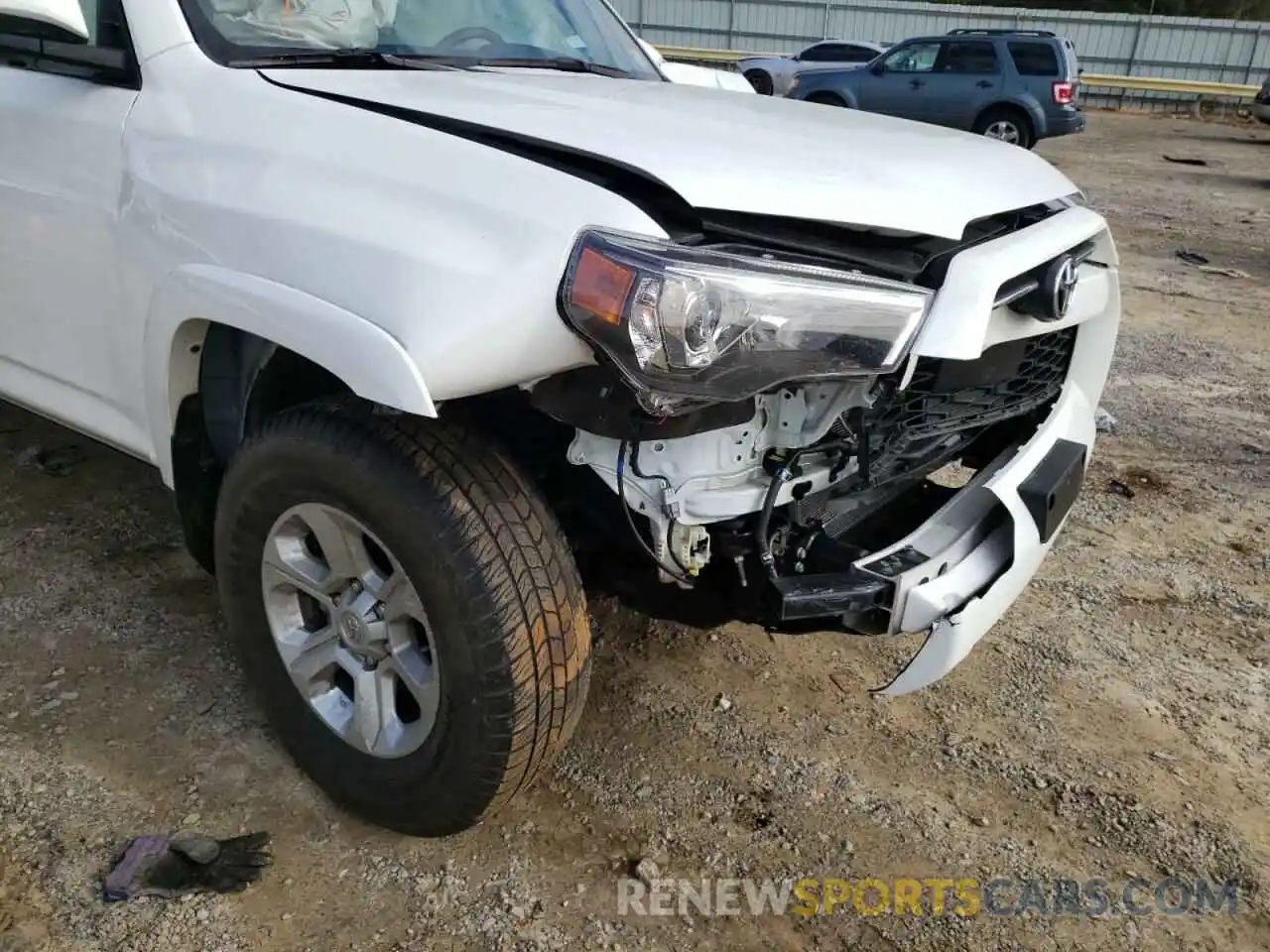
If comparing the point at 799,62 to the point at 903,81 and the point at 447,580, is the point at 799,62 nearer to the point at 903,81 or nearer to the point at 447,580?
the point at 903,81

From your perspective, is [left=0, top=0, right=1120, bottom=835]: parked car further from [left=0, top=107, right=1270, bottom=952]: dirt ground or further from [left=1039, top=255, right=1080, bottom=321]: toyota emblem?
[left=0, top=107, right=1270, bottom=952]: dirt ground

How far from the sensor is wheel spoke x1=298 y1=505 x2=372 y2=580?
6.61ft

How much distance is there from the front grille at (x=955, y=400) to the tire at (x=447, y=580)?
2.33ft

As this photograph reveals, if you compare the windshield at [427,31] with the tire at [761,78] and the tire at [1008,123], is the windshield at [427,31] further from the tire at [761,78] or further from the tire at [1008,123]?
the tire at [761,78]

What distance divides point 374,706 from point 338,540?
0.38m

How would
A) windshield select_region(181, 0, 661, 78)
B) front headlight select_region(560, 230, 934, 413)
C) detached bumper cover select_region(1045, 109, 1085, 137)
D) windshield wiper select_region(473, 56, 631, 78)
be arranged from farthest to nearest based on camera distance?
detached bumper cover select_region(1045, 109, 1085, 137) < windshield wiper select_region(473, 56, 631, 78) < windshield select_region(181, 0, 661, 78) < front headlight select_region(560, 230, 934, 413)

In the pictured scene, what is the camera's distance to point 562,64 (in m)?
2.92

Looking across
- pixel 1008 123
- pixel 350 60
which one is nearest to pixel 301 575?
pixel 350 60

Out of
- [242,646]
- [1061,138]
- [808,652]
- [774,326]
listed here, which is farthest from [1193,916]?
[1061,138]

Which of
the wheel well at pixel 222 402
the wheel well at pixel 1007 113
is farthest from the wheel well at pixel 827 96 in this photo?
the wheel well at pixel 222 402

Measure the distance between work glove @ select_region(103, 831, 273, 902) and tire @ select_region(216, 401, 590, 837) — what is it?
0.27 metres

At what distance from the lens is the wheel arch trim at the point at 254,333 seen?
1.69m

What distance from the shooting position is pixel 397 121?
6.34 feet

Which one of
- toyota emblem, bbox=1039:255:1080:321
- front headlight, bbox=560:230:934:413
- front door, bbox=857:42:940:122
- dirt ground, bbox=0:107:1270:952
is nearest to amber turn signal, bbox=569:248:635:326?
front headlight, bbox=560:230:934:413
